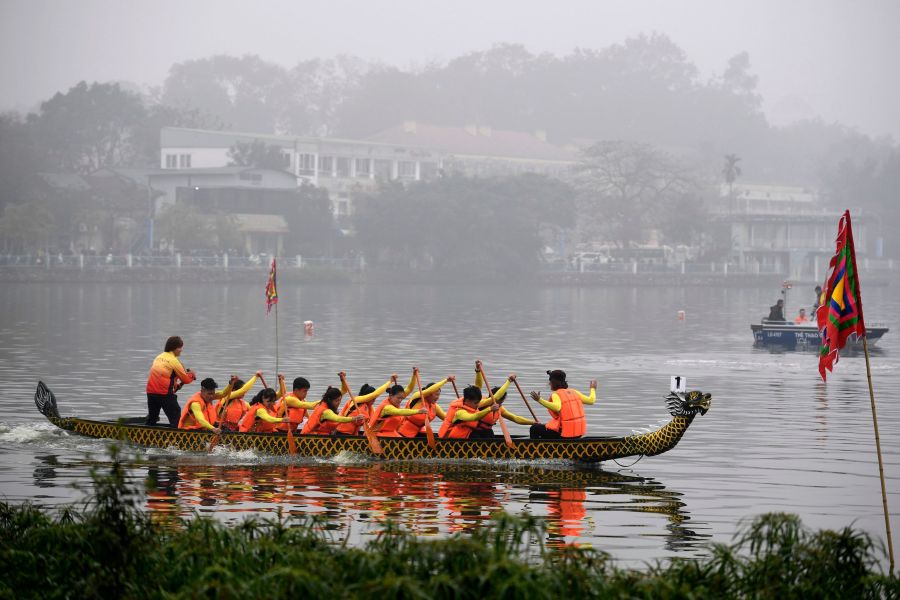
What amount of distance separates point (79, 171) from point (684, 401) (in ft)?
349

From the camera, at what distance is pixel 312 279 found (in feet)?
343

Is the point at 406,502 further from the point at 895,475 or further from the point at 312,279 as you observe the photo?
the point at 312,279

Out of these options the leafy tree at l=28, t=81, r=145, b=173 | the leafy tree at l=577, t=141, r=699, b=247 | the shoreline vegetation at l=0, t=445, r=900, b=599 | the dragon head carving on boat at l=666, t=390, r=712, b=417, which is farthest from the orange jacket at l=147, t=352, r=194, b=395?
the leafy tree at l=577, t=141, r=699, b=247

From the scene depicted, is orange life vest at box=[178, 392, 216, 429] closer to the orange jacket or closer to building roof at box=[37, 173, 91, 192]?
the orange jacket

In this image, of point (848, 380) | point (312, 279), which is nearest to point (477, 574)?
point (848, 380)

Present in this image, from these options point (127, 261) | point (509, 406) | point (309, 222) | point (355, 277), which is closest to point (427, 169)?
point (309, 222)

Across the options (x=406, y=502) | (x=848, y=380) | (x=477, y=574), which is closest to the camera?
(x=477, y=574)

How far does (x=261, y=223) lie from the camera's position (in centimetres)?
10588

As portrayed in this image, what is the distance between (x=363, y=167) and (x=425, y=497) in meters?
108

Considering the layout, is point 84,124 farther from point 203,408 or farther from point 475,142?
point 203,408

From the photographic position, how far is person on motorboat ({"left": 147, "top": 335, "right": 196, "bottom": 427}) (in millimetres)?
23891

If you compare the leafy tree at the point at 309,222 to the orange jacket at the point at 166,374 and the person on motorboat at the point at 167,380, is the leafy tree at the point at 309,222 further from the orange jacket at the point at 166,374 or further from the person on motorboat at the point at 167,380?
the orange jacket at the point at 166,374

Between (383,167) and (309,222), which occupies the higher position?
(383,167)

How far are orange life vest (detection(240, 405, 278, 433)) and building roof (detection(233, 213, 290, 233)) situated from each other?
3217 inches
